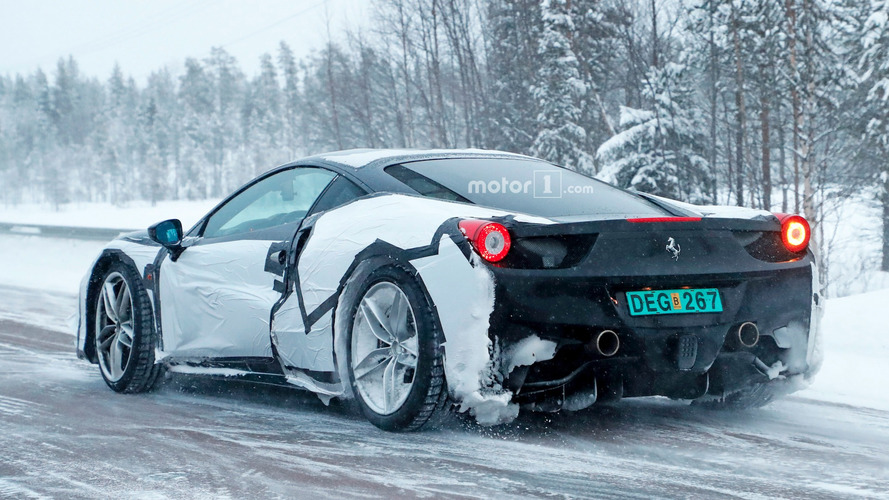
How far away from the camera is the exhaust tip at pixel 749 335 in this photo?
142 inches

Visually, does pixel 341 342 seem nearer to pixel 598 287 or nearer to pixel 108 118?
pixel 598 287

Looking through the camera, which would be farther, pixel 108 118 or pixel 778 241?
pixel 108 118

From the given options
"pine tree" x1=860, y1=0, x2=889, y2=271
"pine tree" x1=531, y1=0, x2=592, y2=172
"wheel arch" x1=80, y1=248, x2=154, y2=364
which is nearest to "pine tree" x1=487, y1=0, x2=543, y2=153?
"pine tree" x1=531, y1=0, x2=592, y2=172

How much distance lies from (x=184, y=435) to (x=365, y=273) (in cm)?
101

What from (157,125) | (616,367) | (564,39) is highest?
(157,125)

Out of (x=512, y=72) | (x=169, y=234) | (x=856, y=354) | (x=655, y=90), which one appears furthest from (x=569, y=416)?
(x=512, y=72)

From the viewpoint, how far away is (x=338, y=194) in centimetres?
430

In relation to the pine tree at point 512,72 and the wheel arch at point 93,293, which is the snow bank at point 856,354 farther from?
the pine tree at point 512,72

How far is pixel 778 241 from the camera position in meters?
3.81

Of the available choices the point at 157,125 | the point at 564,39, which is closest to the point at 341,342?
the point at 564,39

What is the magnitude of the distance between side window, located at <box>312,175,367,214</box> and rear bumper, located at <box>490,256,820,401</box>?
1.12 metres

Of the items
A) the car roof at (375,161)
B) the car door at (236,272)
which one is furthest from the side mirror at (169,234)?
the car roof at (375,161)

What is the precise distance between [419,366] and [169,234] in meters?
2.15

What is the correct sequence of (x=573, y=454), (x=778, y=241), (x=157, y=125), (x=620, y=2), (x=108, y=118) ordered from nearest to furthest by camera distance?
(x=573, y=454) < (x=778, y=241) < (x=620, y=2) < (x=157, y=125) < (x=108, y=118)
